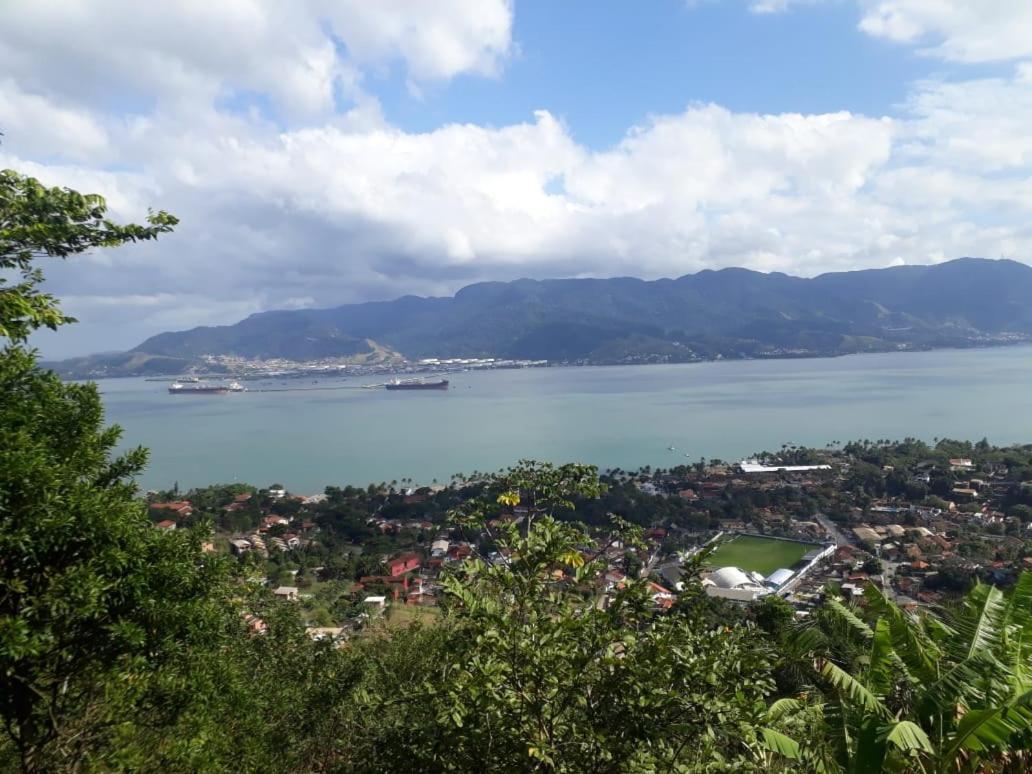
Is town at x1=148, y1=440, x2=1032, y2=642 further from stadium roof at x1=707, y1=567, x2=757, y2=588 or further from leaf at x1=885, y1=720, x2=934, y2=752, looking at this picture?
leaf at x1=885, y1=720, x2=934, y2=752

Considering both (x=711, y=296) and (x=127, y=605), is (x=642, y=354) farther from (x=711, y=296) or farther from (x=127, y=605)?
(x=127, y=605)

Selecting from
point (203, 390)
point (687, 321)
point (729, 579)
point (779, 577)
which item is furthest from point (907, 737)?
point (687, 321)

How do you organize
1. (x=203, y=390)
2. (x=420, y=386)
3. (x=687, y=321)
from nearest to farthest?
(x=420, y=386) < (x=203, y=390) < (x=687, y=321)

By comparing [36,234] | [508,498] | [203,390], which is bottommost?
[203,390]

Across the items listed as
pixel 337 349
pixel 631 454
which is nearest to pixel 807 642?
pixel 631 454

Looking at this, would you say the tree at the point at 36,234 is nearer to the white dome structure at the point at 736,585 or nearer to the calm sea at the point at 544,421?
the white dome structure at the point at 736,585

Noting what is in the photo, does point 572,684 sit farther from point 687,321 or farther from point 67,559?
point 687,321
